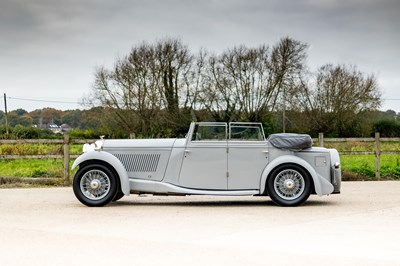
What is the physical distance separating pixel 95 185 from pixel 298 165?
359cm

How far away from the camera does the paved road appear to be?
6.68m

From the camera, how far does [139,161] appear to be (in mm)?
11930

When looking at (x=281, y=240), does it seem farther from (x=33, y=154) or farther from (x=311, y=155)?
(x=33, y=154)

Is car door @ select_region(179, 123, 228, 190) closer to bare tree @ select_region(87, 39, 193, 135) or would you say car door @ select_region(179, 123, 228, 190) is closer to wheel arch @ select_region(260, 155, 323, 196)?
wheel arch @ select_region(260, 155, 323, 196)

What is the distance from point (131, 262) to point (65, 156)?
37.7 ft

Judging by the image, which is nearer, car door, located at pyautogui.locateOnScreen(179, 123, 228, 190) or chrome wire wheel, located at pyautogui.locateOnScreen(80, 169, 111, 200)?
chrome wire wheel, located at pyautogui.locateOnScreen(80, 169, 111, 200)

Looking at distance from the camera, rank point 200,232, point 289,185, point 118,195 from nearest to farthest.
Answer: point 200,232
point 289,185
point 118,195

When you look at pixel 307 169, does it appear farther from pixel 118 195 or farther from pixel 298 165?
pixel 118 195

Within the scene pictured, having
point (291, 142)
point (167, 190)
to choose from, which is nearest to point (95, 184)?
point (167, 190)

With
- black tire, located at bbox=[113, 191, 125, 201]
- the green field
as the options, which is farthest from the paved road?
the green field

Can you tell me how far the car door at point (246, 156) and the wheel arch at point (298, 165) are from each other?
0.13 meters

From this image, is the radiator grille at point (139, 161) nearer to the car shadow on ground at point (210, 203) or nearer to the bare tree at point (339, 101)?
the car shadow on ground at point (210, 203)

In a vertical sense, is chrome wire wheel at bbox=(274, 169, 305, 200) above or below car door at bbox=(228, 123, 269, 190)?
below

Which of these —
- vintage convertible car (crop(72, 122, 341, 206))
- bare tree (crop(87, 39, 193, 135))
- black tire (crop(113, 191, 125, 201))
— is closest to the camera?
vintage convertible car (crop(72, 122, 341, 206))
